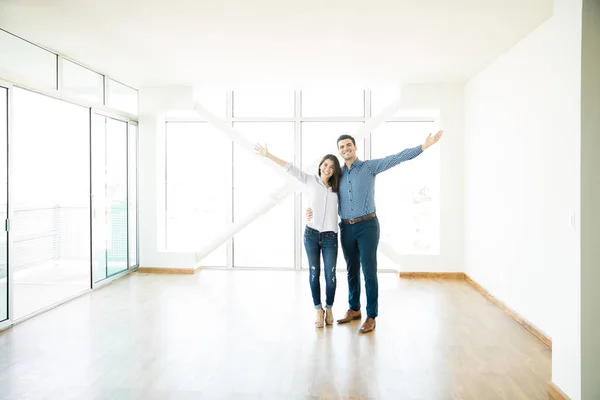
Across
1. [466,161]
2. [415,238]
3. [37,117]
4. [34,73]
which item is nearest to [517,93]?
[466,161]

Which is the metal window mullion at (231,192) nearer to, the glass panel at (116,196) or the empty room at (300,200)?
the empty room at (300,200)

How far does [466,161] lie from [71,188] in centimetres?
670

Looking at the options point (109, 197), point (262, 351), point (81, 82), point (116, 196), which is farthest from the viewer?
point (116, 196)

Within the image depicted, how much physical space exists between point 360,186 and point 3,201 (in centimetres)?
328

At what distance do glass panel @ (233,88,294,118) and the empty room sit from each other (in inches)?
1.4

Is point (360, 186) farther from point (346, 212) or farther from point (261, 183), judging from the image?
point (261, 183)

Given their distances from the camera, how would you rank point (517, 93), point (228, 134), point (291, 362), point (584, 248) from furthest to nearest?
point (228, 134)
point (517, 93)
point (291, 362)
point (584, 248)

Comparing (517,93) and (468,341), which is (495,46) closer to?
(517,93)

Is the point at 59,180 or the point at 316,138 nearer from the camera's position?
the point at 316,138

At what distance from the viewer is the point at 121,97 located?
6.23 metres

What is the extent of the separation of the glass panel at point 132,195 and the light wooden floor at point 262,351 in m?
1.37

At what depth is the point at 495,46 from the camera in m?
4.55

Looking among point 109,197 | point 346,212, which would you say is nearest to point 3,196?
point 109,197

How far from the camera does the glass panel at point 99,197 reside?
555cm
